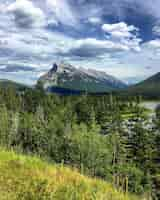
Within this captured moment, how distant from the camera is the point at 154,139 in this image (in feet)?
218

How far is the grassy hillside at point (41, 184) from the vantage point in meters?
4.82

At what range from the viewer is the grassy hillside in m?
4.82

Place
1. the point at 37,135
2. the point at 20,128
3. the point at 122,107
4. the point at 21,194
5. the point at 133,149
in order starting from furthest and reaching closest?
the point at 122,107 → the point at 20,128 → the point at 37,135 → the point at 133,149 → the point at 21,194

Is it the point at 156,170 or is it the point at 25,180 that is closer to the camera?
the point at 25,180

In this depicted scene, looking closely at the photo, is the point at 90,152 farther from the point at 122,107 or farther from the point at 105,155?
the point at 122,107

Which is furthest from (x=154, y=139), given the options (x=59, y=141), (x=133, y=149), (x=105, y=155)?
(x=59, y=141)

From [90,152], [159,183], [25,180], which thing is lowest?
[159,183]

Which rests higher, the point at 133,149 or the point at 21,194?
the point at 21,194

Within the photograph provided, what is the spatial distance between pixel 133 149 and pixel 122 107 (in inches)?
4475

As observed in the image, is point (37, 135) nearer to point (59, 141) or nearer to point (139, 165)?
point (59, 141)

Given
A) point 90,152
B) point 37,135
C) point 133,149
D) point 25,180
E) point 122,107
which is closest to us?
point 25,180

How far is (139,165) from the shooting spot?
58.0 m

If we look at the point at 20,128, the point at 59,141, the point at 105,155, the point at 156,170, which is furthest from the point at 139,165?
the point at 20,128

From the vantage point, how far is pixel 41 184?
5.18 meters
